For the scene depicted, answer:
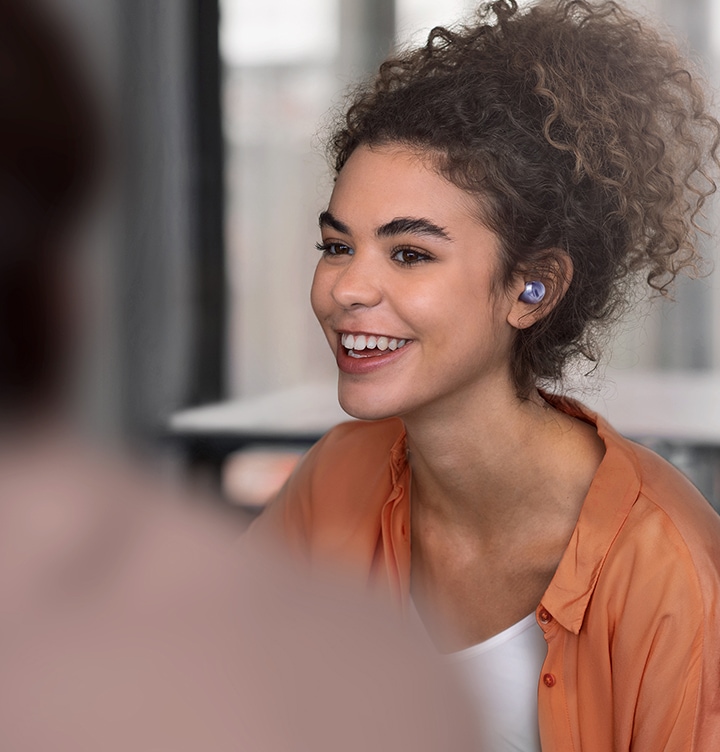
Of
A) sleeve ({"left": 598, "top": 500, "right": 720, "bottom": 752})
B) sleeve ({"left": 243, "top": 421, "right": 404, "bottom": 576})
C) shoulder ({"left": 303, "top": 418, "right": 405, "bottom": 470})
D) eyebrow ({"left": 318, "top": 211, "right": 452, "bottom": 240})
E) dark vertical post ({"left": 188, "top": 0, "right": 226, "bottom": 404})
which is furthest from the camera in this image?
dark vertical post ({"left": 188, "top": 0, "right": 226, "bottom": 404})

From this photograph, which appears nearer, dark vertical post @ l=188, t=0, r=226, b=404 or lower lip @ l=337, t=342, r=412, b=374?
lower lip @ l=337, t=342, r=412, b=374

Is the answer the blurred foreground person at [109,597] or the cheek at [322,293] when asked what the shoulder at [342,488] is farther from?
the blurred foreground person at [109,597]

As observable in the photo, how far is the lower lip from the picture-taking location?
3.83ft

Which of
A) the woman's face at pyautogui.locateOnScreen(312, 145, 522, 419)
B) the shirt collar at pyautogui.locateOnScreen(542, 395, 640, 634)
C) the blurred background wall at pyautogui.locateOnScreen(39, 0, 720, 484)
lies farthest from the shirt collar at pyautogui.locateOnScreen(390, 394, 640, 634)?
the blurred background wall at pyautogui.locateOnScreen(39, 0, 720, 484)

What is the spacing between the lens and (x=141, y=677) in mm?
148

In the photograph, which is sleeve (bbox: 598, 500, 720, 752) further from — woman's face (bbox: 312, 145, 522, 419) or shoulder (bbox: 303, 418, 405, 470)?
shoulder (bbox: 303, 418, 405, 470)

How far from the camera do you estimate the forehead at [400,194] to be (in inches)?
45.1

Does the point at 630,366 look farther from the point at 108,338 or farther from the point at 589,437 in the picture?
the point at 108,338

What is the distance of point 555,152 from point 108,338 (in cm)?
101

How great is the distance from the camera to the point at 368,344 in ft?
3.78

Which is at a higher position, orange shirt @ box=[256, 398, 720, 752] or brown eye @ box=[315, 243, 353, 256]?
brown eye @ box=[315, 243, 353, 256]

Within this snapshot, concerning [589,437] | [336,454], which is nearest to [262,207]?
[336,454]

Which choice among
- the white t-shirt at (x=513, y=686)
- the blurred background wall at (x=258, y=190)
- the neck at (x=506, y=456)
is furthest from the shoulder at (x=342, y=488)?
the blurred background wall at (x=258, y=190)

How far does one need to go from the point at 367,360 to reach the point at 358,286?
0.10m
